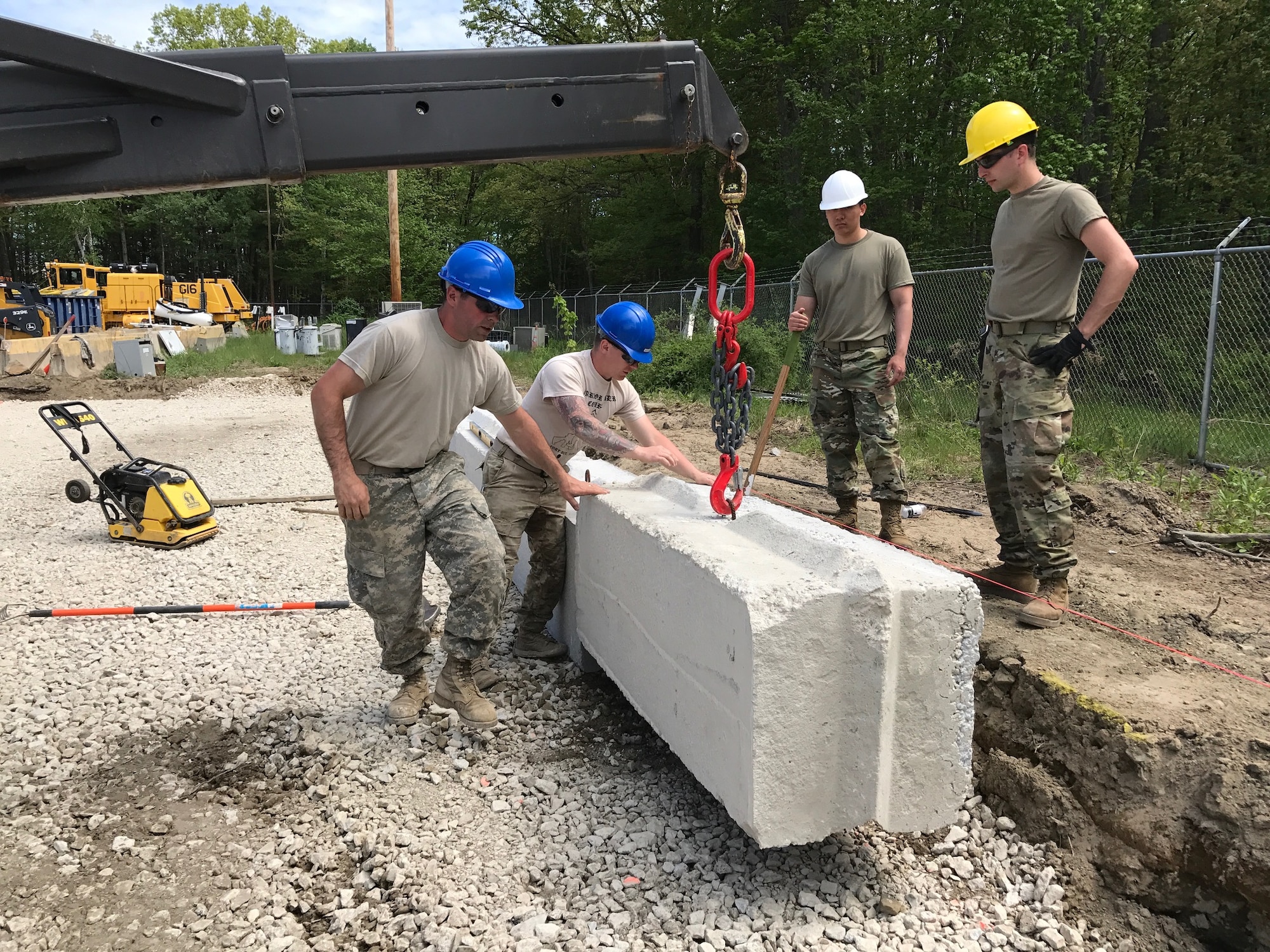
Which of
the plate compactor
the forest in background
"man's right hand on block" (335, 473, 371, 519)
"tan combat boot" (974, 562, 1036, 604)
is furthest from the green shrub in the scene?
"tan combat boot" (974, 562, 1036, 604)

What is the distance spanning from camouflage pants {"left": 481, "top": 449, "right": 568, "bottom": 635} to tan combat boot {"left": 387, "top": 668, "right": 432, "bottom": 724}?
62 centimetres

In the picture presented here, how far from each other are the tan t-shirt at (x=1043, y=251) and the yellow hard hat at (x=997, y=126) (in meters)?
0.25

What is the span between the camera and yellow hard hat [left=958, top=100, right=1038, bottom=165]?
381cm

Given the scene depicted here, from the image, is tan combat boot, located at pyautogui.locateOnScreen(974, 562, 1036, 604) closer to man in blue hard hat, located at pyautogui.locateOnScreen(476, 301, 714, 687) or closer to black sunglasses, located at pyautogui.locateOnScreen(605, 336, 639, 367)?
man in blue hard hat, located at pyautogui.locateOnScreen(476, 301, 714, 687)

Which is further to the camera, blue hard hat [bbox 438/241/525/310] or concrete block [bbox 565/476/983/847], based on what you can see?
blue hard hat [bbox 438/241/525/310]

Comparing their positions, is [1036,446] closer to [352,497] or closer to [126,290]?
[352,497]

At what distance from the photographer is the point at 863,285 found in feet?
17.1

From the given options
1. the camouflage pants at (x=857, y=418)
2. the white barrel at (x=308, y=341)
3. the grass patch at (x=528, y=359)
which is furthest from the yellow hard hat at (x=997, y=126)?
the white barrel at (x=308, y=341)

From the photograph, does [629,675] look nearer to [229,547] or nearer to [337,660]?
[337,660]

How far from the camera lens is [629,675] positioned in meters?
3.68

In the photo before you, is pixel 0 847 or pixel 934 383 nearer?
pixel 0 847

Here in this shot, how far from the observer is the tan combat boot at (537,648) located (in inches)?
187

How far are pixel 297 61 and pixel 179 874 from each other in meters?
2.72

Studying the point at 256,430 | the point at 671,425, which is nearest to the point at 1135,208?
the point at 671,425
